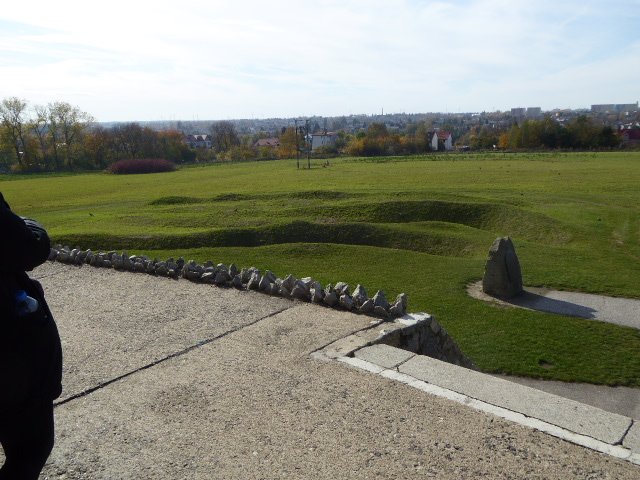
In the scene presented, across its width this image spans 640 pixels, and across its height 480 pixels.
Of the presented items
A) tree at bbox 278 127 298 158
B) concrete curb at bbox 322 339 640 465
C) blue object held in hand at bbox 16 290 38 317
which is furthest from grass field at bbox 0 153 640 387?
tree at bbox 278 127 298 158

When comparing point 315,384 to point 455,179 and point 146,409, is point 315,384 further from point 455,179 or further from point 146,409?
point 455,179

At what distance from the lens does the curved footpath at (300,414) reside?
5203 mm

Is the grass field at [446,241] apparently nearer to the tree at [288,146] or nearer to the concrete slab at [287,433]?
the concrete slab at [287,433]

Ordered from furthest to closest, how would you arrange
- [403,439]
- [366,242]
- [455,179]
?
1. [455,179]
2. [366,242]
3. [403,439]

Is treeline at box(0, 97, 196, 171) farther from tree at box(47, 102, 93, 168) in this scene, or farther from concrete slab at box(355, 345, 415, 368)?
concrete slab at box(355, 345, 415, 368)

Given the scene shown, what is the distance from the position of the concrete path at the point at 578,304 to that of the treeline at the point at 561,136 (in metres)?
69.4

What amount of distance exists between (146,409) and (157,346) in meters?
1.93

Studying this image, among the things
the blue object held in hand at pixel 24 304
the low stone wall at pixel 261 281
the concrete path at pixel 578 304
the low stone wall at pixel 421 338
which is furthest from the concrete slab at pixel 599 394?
the blue object held in hand at pixel 24 304

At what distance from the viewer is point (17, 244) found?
368 centimetres

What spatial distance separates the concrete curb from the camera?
554cm

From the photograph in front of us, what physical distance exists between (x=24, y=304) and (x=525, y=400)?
5.17m

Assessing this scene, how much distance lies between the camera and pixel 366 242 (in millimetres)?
20797

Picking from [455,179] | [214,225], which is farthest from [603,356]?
[455,179]

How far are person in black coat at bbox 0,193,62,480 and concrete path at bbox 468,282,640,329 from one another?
1199 centimetres
